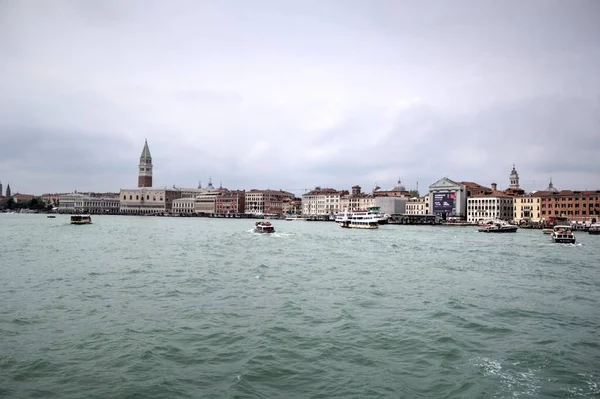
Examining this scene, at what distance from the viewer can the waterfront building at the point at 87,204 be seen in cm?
15088

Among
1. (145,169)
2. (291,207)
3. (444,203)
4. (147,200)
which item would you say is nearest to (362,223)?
(444,203)

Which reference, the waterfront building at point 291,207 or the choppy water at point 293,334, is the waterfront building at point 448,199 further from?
the choppy water at point 293,334

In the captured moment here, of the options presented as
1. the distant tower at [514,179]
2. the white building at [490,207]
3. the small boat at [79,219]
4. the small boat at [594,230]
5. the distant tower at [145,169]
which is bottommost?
the small boat at [594,230]

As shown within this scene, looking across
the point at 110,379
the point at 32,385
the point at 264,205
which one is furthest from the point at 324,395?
the point at 264,205

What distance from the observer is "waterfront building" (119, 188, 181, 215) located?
5709 inches

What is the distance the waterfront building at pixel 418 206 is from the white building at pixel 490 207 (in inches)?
362

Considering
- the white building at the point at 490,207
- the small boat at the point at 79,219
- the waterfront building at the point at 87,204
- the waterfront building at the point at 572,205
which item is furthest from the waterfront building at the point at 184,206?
the waterfront building at the point at 572,205

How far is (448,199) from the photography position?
9269 cm

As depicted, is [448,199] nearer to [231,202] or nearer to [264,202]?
[264,202]

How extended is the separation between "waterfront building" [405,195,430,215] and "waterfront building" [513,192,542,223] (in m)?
16.7

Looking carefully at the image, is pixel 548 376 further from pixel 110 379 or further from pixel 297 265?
pixel 297 265

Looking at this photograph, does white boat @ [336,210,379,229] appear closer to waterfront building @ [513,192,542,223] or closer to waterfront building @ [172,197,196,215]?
waterfront building @ [513,192,542,223]

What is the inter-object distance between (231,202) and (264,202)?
9.51m

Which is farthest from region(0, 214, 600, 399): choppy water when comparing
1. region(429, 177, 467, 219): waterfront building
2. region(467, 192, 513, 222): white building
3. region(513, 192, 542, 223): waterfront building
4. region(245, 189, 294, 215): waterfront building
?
region(245, 189, 294, 215): waterfront building
